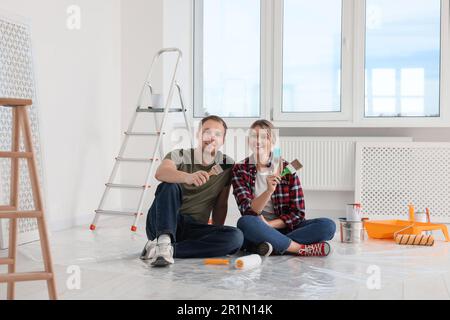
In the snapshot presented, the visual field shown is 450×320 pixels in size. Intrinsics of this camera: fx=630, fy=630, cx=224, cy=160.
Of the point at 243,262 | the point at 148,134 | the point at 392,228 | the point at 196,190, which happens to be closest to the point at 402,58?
the point at 392,228

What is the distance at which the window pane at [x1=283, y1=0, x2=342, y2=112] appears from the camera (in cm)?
558

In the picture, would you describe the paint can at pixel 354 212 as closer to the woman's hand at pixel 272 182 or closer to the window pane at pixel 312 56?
the woman's hand at pixel 272 182

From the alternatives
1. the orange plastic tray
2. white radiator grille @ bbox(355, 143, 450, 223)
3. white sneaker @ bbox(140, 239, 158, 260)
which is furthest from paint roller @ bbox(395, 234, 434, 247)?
white sneaker @ bbox(140, 239, 158, 260)

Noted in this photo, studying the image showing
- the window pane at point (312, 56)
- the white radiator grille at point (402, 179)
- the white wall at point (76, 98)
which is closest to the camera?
the white wall at point (76, 98)

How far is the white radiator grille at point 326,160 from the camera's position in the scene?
5.38 metres

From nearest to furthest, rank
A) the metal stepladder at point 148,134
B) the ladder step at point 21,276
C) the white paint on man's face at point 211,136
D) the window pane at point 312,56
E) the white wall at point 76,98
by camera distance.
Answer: the ladder step at point 21,276 → the white paint on man's face at point 211,136 → the white wall at point 76,98 → the metal stepladder at point 148,134 → the window pane at point 312,56

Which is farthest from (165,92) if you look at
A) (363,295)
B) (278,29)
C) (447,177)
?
(363,295)

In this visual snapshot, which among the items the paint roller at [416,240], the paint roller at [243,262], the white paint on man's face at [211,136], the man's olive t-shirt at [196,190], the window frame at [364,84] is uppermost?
the window frame at [364,84]

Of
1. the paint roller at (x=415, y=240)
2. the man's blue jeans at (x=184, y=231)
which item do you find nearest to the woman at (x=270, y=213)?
the man's blue jeans at (x=184, y=231)

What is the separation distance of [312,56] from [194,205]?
9.14 ft

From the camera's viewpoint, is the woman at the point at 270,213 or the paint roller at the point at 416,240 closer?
the woman at the point at 270,213

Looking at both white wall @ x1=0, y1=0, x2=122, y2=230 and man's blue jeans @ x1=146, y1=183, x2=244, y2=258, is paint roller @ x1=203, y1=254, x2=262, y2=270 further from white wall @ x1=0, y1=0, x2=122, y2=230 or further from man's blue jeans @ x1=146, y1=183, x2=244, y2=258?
white wall @ x1=0, y1=0, x2=122, y2=230

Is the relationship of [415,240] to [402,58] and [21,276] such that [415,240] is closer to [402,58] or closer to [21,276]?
[402,58]

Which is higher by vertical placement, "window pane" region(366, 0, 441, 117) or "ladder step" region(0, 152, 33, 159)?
"window pane" region(366, 0, 441, 117)
